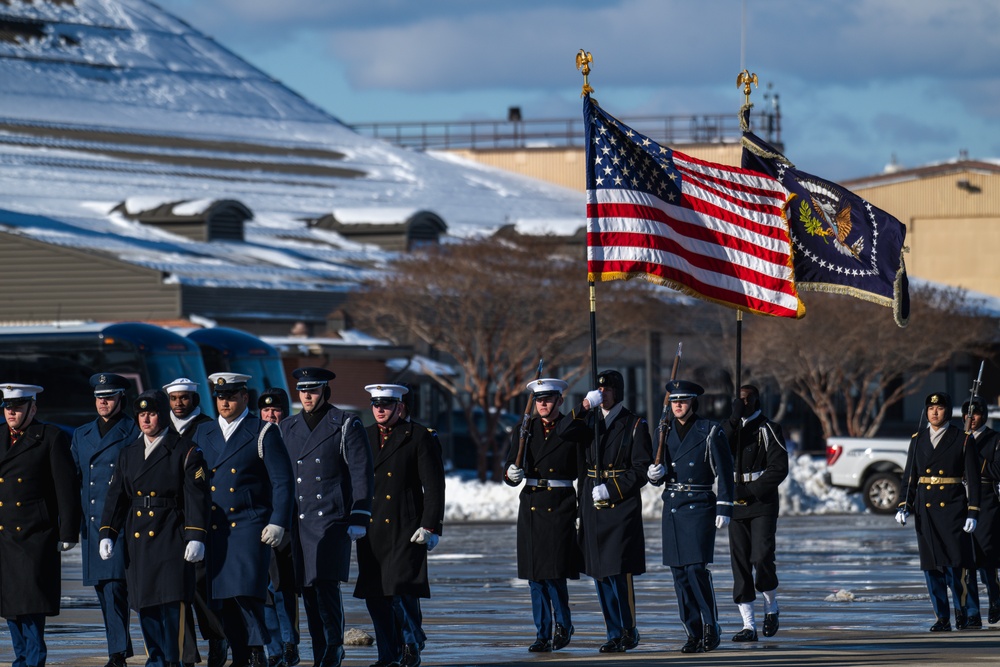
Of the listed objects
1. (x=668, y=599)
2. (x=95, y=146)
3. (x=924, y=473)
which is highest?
(x=95, y=146)

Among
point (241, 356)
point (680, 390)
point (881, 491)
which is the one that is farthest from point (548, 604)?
point (241, 356)

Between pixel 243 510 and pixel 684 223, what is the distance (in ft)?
17.9

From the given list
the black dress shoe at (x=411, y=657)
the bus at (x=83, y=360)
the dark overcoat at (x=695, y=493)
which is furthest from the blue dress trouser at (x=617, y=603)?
the bus at (x=83, y=360)

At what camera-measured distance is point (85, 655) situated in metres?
13.4

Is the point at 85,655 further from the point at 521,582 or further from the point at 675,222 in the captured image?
the point at 521,582

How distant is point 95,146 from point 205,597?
2157 inches

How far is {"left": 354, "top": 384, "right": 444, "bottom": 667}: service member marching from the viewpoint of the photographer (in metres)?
12.6

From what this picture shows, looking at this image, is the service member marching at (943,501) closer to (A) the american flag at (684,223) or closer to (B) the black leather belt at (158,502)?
(A) the american flag at (684,223)

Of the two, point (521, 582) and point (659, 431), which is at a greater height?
point (659, 431)

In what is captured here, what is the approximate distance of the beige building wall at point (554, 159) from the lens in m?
80.4

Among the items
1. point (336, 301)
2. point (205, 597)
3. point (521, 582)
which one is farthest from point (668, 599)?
point (336, 301)

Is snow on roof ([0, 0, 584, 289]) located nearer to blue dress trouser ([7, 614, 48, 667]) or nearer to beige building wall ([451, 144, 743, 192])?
beige building wall ([451, 144, 743, 192])

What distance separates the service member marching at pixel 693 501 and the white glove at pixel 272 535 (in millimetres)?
3046

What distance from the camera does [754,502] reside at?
48.7ft
